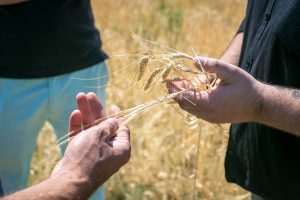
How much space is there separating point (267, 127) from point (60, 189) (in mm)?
704

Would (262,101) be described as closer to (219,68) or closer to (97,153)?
(219,68)

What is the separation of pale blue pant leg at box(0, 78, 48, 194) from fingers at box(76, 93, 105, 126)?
1.50 ft

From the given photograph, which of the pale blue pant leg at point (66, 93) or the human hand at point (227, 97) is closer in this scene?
the human hand at point (227, 97)

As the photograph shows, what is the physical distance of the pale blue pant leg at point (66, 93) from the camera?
2.25m

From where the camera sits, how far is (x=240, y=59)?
195 centimetres

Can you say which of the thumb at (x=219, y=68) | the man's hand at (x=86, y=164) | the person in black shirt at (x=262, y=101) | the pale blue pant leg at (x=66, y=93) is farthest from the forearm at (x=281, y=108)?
the pale blue pant leg at (x=66, y=93)

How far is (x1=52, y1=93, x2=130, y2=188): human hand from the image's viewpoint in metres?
1.45

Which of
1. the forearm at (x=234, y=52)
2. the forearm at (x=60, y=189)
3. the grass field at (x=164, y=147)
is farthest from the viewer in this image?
the grass field at (x=164, y=147)

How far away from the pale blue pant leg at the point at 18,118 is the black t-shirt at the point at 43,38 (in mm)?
53

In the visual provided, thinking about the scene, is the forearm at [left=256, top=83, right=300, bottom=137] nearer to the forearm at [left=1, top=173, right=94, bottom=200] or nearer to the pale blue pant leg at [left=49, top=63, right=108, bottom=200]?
the forearm at [left=1, top=173, right=94, bottom=200]

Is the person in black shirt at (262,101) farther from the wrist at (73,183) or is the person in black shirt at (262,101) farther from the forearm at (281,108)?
the wrist at (73,183)

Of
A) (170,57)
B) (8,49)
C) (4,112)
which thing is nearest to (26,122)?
(4,112)

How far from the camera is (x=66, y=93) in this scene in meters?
2.26

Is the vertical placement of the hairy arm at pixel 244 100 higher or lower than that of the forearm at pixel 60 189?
higher
